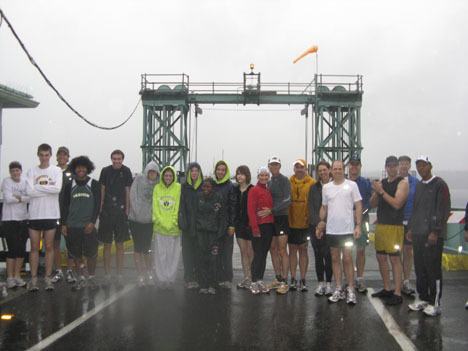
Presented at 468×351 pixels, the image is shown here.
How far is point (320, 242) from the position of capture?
6.59 meters

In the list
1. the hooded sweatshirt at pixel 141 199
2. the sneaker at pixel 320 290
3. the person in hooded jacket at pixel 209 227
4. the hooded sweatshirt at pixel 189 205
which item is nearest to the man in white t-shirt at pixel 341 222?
the sneaker at pixel 320 290

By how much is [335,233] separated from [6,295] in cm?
466

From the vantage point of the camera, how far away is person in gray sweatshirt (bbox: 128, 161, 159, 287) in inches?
282

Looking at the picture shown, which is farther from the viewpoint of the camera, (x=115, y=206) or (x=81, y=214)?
(x=115, y=206)

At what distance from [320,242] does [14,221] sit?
4.61 meters

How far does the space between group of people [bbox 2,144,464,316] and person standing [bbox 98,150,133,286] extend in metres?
Answer: 0.02

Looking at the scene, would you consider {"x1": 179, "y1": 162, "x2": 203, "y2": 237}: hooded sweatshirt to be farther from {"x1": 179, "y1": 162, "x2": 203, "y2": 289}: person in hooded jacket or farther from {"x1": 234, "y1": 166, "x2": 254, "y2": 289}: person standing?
{"x1": 234, "y1": 166, "x2": 254, "y2": 289}: person standing

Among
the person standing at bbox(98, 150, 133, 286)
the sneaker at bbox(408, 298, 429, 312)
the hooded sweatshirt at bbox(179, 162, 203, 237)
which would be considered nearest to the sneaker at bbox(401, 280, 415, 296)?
the sneaker at bbox(408, 298, 429, 312)

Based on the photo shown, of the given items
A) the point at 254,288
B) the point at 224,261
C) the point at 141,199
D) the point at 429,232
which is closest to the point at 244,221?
the point at 224,261

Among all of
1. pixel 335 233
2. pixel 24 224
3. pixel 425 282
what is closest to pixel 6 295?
pixel 24 224

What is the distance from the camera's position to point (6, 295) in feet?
21.0

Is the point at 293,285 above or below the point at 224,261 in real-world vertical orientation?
below

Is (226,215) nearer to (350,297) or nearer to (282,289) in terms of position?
(282,289)

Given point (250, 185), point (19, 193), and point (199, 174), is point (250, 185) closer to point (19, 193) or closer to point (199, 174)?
point (199, 174)
